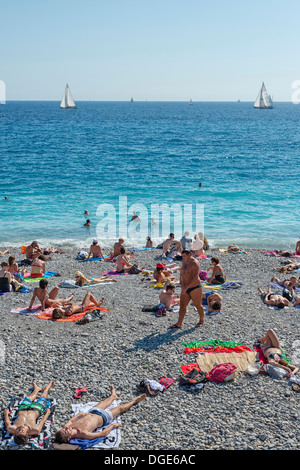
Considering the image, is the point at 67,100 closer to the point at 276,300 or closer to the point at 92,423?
the point at 276,300

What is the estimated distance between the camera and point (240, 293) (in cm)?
1420

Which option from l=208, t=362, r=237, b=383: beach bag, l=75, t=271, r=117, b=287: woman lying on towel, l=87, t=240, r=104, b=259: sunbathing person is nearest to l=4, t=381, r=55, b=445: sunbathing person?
l=208, t=362, r=237, b=383: beach bag

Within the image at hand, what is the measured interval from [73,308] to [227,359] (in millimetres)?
4740

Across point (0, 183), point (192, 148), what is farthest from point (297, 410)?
point (192, 148)

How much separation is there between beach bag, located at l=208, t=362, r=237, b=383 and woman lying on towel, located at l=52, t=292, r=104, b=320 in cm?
471

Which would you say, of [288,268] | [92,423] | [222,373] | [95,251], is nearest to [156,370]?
[222,373]

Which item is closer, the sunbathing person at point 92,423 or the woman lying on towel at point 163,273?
the sunbathing person at point 92,423

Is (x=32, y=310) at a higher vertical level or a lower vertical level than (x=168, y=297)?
A: lower

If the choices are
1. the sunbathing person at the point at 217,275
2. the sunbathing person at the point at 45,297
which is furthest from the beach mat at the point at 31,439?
the sunbathing person at the point at 217,275

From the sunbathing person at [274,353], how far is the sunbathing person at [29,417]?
4.70 meters

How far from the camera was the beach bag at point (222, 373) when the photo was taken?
341 inches

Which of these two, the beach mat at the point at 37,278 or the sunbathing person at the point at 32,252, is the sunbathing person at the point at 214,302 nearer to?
the beach mat at the point at 37,278

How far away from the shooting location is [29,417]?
7.27 m

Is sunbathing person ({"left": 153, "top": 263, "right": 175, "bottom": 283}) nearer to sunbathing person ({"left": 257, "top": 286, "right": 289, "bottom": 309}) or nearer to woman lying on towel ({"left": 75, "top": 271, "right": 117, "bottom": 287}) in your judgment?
woman lying on towel ({"left": 75, "top": 271, "right": 117, "bottom": 287})
